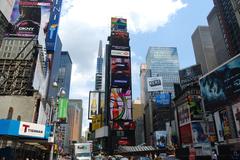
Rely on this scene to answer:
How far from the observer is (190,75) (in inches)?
3969

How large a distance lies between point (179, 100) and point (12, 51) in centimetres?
6044

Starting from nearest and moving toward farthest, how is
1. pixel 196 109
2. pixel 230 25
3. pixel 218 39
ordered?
pixel 196 109
pixel 230 25
pixel 218 39

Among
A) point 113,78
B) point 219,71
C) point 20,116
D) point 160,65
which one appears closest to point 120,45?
point 113,78

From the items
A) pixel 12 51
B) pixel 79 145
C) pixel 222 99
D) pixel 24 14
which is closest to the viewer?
pixel 79 145

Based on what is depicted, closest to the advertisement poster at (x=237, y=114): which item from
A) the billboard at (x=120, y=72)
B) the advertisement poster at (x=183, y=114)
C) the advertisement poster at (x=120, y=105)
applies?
the advertisement poster at (x=183, y=114)

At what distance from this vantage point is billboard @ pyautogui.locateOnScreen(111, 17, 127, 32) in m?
149

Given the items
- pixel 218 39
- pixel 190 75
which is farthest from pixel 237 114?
pixel 218 39

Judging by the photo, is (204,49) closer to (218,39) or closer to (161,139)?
(218,39)

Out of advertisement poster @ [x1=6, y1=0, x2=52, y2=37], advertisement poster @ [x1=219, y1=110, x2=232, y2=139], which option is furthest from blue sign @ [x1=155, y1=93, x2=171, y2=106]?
advertisement poster @ [x1=6, y1=0, x2=52, y2=37]

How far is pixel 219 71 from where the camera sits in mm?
57031

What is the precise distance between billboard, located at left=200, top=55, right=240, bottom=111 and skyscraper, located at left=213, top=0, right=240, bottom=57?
5223cm

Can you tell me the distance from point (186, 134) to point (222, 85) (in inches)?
1160

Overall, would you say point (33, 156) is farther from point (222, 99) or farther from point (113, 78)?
point (113, 78)

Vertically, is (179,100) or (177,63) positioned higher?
(177,63)
